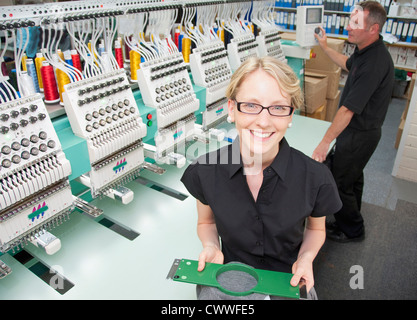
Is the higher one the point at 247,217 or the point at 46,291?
the point at 247,217

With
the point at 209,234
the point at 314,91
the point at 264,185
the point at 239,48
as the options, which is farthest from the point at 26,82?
the point at 314,91

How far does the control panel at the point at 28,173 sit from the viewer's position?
4.46 feet

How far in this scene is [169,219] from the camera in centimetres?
178

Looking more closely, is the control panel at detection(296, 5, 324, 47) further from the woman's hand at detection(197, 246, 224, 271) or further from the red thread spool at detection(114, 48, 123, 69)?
the woman's hand at detection(197, 246, 224, 271)

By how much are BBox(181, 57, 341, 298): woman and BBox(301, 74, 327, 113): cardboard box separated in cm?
256

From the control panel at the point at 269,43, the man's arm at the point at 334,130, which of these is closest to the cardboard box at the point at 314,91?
the control panel at the point at 269,43

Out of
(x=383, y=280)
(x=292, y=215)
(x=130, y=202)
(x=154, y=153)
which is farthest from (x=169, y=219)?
(x=383, y=280)

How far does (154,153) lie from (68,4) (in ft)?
2.90

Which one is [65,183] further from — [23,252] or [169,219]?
[169,219]

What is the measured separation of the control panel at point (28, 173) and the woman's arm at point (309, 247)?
3.34 ft

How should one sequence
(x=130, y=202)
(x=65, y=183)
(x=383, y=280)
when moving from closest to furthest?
(x=65, y=183) < (x=130, y=202) < (x=383, y=280)

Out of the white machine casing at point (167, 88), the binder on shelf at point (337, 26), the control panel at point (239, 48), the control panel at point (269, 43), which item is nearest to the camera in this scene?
the white machine casing at point (167, 88)

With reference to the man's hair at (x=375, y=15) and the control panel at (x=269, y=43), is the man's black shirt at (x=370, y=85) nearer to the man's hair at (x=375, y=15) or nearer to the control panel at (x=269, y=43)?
Result: the man's hair at (x=375, y=15)

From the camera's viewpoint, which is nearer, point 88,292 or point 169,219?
point 88,292
